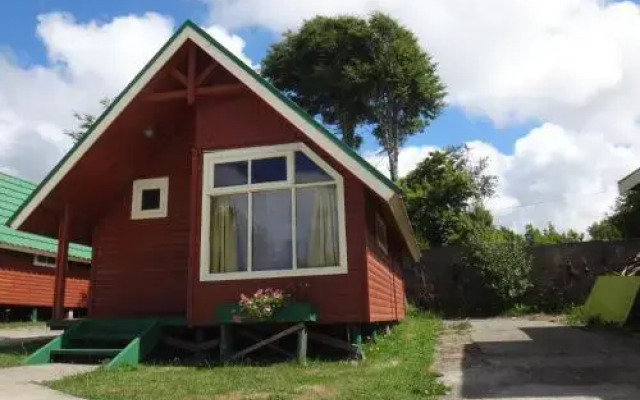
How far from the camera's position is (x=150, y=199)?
44.1ft

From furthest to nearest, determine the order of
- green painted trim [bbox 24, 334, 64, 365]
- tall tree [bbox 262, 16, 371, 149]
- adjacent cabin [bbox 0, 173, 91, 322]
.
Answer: tall tree [bbox 262, 16, 371, 149] → adjacent cabin [bbox 0, 173, 91, 322] → green painted trim [bbox 24, 334, 64, 365]

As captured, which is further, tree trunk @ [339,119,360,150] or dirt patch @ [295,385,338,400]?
tree trunk @ [339,119,360,150]

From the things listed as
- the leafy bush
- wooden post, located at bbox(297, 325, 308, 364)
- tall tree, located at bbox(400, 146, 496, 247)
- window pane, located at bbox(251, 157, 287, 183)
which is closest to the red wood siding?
window pane, located at bbox(251, 157, 287, 183)

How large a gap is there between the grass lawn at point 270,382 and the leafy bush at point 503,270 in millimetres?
12229

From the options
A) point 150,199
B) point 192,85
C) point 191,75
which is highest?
point 191,75

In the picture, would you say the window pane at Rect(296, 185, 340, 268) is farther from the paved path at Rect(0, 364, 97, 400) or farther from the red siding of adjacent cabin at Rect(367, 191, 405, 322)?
the paved path at Rect(0, 364, 97, 400)

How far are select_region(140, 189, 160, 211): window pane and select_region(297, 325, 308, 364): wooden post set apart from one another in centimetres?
500

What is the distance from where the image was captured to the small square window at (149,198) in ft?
43.3

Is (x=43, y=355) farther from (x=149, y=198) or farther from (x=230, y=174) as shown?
(x=230, y=174)

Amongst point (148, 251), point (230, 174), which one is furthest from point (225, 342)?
point (148, 251)

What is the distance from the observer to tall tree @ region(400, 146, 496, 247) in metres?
32.7

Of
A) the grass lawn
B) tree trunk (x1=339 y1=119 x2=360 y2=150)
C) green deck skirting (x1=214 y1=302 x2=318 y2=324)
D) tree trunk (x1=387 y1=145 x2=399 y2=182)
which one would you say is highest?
tree trunk (x1=339 y1=119 x2=360 y2=150)

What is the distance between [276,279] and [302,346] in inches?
49.0

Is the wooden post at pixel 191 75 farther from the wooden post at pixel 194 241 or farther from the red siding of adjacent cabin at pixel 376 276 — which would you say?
the red siding of adjacent cabin at pixel 376 276
